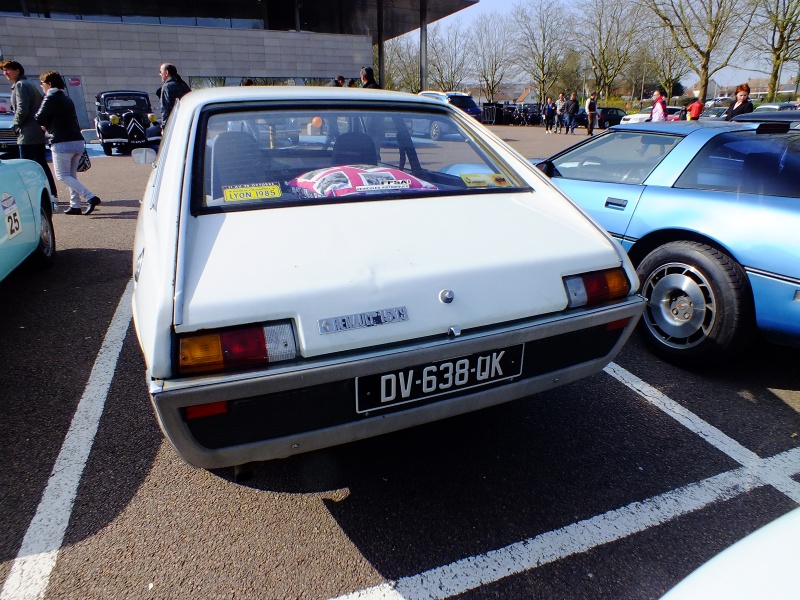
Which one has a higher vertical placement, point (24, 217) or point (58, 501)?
point (24, 217)

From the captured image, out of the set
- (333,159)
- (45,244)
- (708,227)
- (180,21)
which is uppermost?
(180,21)

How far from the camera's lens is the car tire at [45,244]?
4.69 metres

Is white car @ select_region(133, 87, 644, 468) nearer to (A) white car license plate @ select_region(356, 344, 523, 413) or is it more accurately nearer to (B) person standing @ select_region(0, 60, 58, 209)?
(A) white car license plate @ select_region(356, 344, 523, 413)

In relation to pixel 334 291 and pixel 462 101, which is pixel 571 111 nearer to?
pixel 462 101

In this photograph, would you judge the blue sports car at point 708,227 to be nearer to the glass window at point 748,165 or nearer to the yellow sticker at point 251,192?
the glass window at point 748,165

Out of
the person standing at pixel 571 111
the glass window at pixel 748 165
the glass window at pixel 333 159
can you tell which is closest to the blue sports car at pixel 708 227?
the glass window at pixel 748 165

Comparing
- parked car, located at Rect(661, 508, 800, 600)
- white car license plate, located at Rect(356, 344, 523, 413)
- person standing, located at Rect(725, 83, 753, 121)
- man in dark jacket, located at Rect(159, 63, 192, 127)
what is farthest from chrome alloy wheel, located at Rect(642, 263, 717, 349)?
person standing, located at Rect(725, 83, 753, 121)

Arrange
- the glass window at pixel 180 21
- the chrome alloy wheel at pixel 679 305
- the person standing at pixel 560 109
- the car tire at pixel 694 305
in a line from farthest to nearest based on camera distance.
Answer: the glass window at pixel 180 21
the person standing at pixel 560 109
the chrome alloy wheel at pixel 679 305
the car tire at pixel 694 305

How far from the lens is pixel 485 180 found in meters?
2.61

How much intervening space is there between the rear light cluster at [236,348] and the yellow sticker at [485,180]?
4.35 feet

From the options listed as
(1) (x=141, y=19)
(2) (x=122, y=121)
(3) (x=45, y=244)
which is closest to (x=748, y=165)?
(3) (x=45, y=244)

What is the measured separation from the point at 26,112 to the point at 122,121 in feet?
32.5

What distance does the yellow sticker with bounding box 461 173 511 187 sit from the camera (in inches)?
101

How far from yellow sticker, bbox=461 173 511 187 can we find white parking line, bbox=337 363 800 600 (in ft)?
4.92
